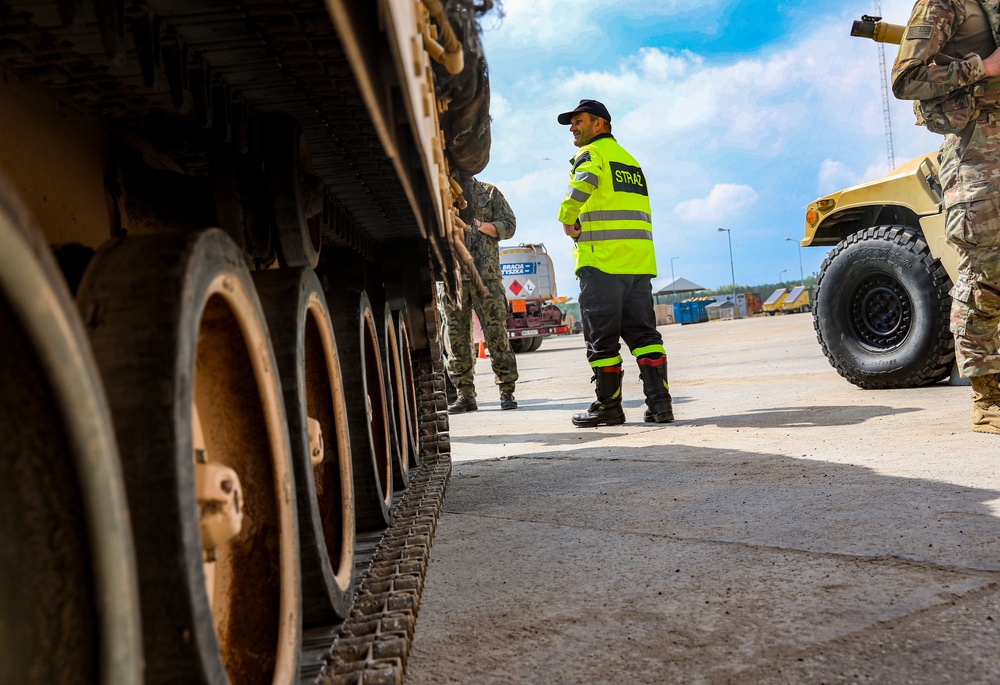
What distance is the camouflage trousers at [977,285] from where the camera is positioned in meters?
4.02

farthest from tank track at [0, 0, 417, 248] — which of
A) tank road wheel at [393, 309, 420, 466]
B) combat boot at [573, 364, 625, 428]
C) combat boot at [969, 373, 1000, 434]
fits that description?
combat boot at [573, 364, 625, 428]

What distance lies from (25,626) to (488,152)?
9.18 ft

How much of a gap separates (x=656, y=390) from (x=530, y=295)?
18.6 metres

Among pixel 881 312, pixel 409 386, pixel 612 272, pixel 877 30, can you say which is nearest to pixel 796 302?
pixel 881 312

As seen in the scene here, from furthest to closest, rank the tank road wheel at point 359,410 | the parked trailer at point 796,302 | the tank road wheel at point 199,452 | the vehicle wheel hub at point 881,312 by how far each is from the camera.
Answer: the parked trailer at point 796,302 < the vehicle wheel hub at point 881,312 < the tank road wheel at point 359,410 < the tank road wheel at point 199,452

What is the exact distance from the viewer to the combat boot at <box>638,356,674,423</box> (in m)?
5.93

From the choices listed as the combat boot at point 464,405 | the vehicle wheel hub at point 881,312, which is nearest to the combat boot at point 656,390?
the vehicle wheel hub at point 881,312

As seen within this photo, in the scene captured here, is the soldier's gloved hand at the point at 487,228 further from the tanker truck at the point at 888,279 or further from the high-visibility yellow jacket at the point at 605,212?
the tanker truck at the point at 888,279

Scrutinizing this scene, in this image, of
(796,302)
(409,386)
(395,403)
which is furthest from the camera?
(796,302)

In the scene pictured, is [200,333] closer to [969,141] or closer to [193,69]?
[193,69]

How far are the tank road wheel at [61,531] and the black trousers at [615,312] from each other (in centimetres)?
530

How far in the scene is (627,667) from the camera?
5.78 ft

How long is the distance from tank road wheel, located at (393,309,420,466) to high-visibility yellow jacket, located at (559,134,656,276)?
1915 mm

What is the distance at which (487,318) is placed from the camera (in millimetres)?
8234
